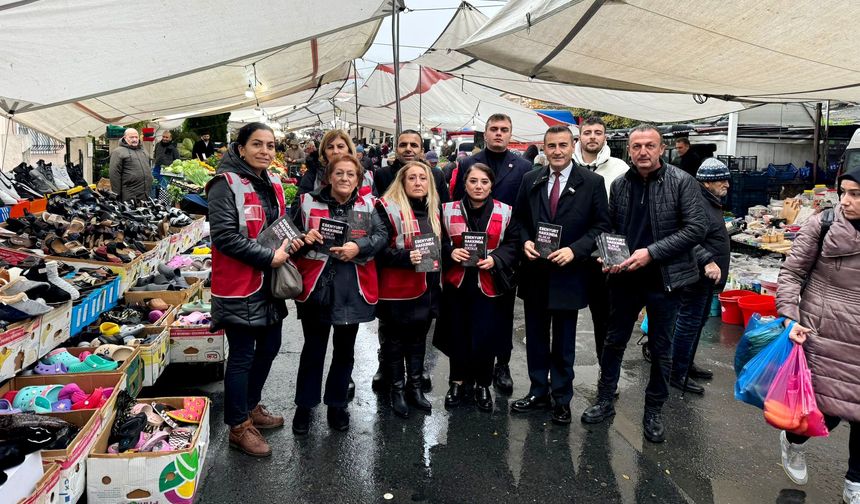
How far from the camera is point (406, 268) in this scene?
390 centimetres

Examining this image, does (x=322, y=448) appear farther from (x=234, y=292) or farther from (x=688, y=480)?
(x=688, y=480)

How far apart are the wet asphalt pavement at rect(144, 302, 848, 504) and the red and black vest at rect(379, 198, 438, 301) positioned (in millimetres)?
903

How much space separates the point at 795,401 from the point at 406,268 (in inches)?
91.4

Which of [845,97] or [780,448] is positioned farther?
[845,97]

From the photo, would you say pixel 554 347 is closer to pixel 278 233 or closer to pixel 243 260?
pixel 278 233

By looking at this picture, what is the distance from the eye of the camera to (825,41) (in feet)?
12.9

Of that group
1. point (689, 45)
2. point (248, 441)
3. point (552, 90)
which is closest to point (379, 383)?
point (248, 441)

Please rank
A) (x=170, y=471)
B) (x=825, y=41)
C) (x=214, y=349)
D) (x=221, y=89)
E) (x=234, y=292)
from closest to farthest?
(x=170, y=471) → (x=234, y=292) → (x=825, y=41) → (x=214, y=349) → (x=221, y=89)

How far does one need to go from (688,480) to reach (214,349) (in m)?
3.39

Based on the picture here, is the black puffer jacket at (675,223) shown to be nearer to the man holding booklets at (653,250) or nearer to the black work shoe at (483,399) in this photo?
the man holding booklets at (653,250)

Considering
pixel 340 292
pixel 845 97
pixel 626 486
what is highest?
pixel 845 97

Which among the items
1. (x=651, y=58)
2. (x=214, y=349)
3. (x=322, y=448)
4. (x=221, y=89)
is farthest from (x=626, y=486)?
(x=221, y=89)

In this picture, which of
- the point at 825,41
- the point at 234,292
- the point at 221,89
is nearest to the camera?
the point at 234,292

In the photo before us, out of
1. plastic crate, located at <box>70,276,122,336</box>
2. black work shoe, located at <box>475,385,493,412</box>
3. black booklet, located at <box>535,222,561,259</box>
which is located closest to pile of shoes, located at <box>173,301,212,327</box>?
plastic crate, located at <box>70,276,122,336</box>
